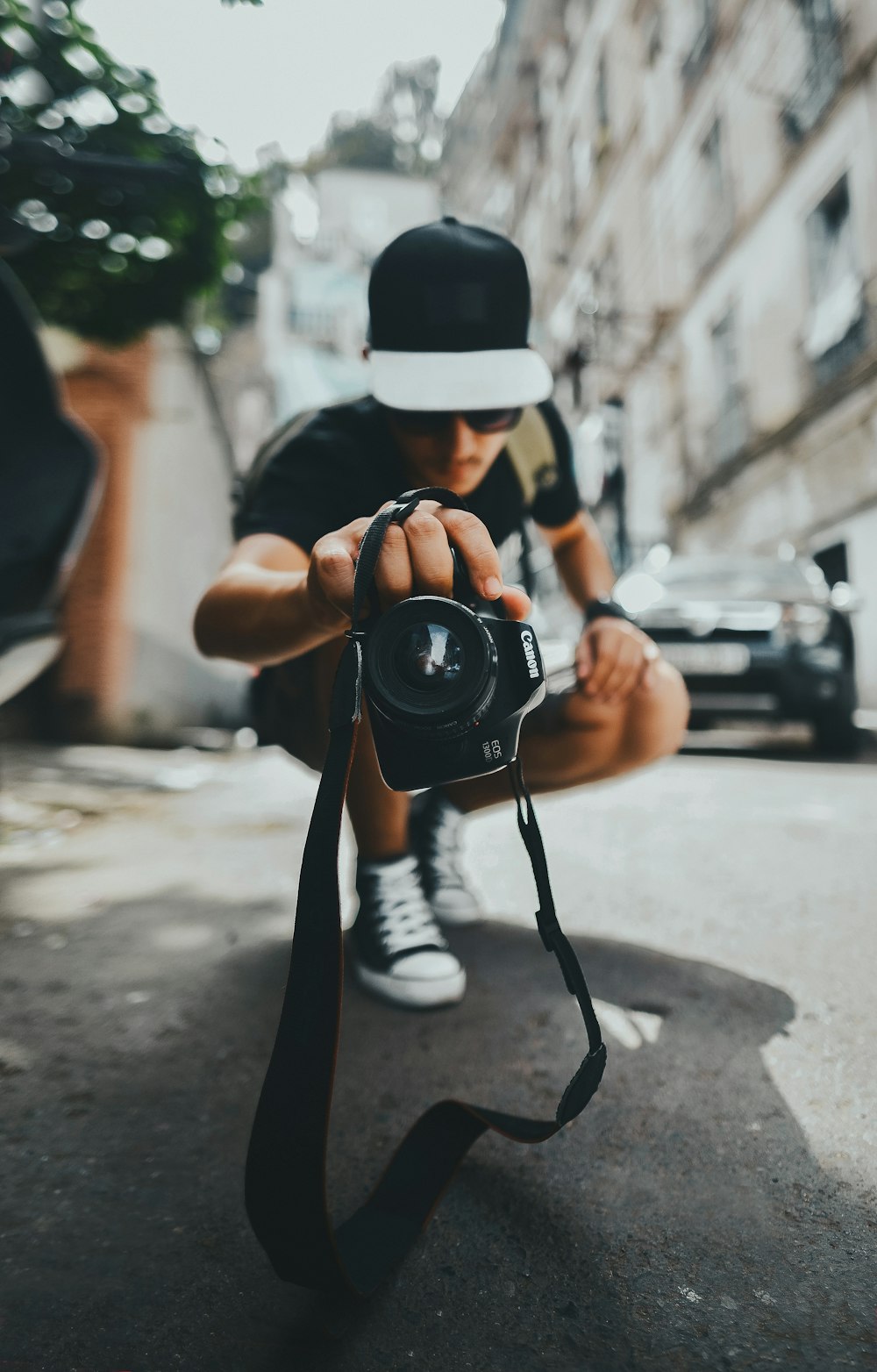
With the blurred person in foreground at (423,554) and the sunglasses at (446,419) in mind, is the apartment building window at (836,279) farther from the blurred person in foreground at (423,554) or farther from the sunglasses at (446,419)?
the sunglasses at (446,419)

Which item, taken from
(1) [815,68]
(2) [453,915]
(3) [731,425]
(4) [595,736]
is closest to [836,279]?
(3) [731,425]

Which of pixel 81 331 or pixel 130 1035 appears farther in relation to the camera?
pixel 81 331

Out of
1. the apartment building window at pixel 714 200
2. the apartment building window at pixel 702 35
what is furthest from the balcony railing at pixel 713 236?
the apartment building window at pixel 702 35

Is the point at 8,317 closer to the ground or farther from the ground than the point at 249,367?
closer to the ground

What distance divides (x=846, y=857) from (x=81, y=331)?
298cm

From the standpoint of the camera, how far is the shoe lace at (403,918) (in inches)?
48.9

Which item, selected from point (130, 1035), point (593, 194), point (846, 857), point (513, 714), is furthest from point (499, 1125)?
point (593, 194)

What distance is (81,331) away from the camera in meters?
3.12

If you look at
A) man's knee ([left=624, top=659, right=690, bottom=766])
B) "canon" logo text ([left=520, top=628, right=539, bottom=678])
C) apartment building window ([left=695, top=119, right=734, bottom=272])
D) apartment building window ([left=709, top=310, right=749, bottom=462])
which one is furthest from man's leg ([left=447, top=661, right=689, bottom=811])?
apartment building window ([left=709, top=310, right=749, bottom=462])

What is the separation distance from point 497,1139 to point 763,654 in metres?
3.33

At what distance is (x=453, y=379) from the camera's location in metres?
0.92

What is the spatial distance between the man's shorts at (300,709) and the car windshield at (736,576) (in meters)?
3.28

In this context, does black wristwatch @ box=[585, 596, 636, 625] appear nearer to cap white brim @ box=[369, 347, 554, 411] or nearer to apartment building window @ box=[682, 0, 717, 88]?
cap white brim @ box=[369, 347, 554, 411]

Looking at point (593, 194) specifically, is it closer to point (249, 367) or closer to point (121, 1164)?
point (121, 1164)
